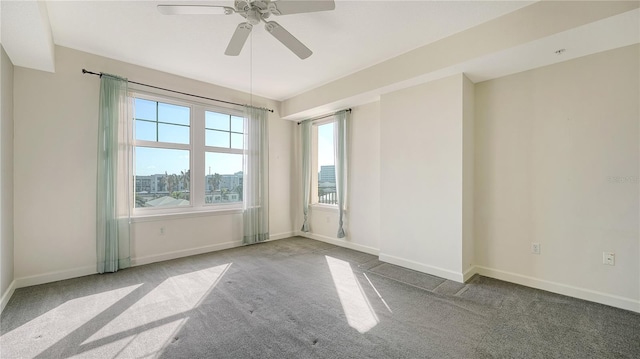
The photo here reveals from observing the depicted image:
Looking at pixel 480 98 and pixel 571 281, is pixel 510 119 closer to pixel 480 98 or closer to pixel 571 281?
pixel 480 98

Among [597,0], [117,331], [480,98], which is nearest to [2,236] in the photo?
[117,331]

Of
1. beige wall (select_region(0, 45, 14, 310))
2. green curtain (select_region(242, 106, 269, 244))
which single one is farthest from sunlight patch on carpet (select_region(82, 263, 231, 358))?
green curtain (select_region(242, 106, 269, 244))

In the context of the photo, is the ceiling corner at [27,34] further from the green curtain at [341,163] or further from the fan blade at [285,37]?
the green curtain at [341,163]

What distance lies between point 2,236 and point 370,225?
166 inches

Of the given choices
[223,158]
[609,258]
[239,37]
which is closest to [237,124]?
[223,158]

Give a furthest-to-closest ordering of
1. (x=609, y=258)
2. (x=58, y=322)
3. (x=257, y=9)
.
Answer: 1. (x=609, y=258)
2. (x=58, y=322)
3. (x=257, y=9)

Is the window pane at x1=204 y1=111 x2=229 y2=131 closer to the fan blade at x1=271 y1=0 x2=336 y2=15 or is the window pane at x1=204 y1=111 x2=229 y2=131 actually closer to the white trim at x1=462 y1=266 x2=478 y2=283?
the fan blade at x1=271 y1=0 x2=336 y2=15

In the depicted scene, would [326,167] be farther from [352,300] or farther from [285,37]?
[285,37]

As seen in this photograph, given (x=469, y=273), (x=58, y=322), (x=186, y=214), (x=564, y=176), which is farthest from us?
(x=186, y=214)

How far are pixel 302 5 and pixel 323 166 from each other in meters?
3.45

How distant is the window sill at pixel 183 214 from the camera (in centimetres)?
371

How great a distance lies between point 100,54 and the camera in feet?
11.0

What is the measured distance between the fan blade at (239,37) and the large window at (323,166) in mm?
2721

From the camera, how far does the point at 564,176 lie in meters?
2.77
